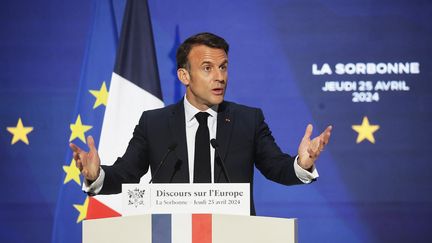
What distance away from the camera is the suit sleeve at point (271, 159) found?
268cm

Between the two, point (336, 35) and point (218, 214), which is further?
point (336, 35)

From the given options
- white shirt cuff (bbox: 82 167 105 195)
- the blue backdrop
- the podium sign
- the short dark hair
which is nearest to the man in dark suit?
the short dark hair

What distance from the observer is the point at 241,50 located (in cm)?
448

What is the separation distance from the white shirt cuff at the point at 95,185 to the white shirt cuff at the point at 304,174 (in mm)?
802

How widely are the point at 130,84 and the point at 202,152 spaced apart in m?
1.59

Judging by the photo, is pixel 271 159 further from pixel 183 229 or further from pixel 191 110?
pixel 183 229

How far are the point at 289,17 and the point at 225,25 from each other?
1.53ft

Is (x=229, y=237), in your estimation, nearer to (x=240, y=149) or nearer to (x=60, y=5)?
(x=240, y=149)

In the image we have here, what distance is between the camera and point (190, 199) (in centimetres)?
212

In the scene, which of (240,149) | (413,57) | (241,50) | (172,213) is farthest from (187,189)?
(413,57)

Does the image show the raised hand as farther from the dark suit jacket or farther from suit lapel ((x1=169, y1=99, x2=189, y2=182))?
suit lapel ((x1=169, y1=99, x2=189, y2=182))

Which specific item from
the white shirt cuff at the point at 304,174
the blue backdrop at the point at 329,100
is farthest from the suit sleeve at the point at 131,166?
the blue backdrop at the point at 329,100

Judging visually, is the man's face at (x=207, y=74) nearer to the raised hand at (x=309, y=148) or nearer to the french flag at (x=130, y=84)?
the raised hand at (x=309, y=148)

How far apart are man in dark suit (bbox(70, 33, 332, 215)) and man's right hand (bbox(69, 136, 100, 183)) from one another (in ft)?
0.68
